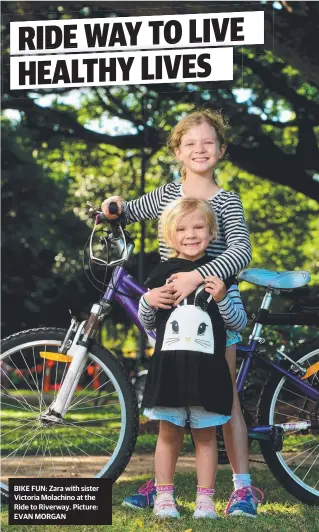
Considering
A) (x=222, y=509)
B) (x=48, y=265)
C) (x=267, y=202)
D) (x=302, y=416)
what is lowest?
(x=222, y=509)

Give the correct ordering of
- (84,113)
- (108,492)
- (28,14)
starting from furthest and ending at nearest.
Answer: (84,113) → (28,14) → (108,492)

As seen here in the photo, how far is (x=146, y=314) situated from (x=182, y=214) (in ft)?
1.41

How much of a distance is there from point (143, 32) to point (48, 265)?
495 centimetres

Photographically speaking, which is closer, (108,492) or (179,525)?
(179,525)

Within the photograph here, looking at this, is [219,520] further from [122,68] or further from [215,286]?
[122,68]

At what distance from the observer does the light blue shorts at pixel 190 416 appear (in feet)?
12.1

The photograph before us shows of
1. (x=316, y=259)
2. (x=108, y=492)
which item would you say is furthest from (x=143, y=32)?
(x=316, y=259)

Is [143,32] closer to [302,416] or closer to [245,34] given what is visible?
[245,34]

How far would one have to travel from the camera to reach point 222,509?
13.5 ft

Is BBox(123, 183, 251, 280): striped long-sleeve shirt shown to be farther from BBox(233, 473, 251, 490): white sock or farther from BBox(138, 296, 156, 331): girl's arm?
BBox(233, 473, 251, 490): white sock

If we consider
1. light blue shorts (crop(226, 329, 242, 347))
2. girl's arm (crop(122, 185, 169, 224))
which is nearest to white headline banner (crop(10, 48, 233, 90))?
girl's arm (crop(122, 185, 169, 224))

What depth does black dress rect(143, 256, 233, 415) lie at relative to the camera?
3611 millimetres
